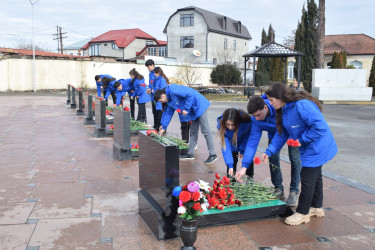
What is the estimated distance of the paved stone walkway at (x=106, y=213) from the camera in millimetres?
3557

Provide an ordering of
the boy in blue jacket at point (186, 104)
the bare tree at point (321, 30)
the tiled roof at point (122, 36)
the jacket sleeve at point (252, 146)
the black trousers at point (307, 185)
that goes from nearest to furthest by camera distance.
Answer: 1. the black trousers at point (307, 185)
2. the jacket sleeve at point (252, 146)
3. the boy in blue jacket at point (186, 104)
4. the bare tree at point (321, 30)
5. the tiled roof at point (122, 36)

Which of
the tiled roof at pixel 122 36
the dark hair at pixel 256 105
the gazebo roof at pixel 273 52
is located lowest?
the dark hair at pixel 256 105

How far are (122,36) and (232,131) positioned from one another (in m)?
53.6

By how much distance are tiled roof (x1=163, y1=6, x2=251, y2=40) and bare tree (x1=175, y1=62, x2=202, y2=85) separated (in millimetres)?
10832

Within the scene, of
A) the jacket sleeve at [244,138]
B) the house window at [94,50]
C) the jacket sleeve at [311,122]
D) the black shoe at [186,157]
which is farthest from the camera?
the house window at [94,50]

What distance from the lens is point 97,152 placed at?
754 centimetres

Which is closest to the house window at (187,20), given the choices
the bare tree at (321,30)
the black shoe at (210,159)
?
the bare tree at (321,30)

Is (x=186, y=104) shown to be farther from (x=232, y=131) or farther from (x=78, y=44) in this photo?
(x=78, y=44)

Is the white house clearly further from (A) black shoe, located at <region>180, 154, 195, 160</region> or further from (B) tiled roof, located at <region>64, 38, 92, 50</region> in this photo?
(A) black shoe, located at <region>180, 154, 195, 160</region>

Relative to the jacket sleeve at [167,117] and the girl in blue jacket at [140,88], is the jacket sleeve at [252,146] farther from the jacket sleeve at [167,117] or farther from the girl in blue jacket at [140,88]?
the girl in blue jacket at [140,88]

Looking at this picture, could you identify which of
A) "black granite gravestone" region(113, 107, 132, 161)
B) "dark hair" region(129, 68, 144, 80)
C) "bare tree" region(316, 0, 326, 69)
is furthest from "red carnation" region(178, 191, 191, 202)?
"bare tree" region(316, 0, 326, 69)

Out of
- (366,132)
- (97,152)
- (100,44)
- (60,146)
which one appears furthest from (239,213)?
(100,44)

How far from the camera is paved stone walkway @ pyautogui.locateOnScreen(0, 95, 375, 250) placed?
11.7 ft

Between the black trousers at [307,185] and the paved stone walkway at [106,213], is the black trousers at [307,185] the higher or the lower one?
the higher one
